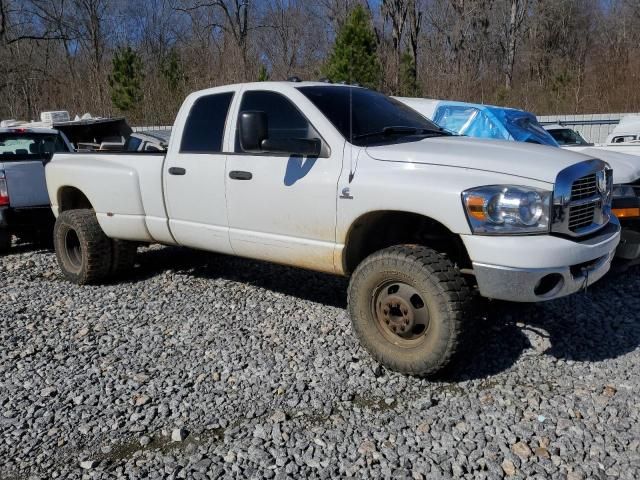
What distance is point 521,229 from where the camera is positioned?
3588 millimetres

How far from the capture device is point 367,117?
15.6 ft

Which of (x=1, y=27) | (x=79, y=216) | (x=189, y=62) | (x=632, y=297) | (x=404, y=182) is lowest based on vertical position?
(x=632, y=297)

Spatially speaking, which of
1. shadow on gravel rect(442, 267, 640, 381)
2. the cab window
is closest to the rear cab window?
the cab window

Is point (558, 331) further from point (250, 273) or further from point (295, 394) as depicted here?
point (250, 273)

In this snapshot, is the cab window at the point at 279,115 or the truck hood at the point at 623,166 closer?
the cab window at the point at 279,115

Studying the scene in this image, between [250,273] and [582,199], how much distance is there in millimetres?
3782

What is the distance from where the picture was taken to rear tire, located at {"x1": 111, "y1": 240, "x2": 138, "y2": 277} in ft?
20.9

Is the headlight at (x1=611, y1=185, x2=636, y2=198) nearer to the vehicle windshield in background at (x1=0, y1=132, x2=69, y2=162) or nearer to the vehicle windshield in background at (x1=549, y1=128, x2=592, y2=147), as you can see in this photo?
the vehicle windshield in background at (x1=549, y1=128, x2=592, y2=147)

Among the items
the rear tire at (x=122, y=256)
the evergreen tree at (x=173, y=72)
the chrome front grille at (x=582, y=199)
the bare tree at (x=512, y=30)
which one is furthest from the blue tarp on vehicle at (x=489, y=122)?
the bare tree at (x=512, y=30)

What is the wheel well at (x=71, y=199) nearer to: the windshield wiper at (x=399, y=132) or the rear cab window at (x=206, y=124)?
the rear cab window at (x=206, y=124)

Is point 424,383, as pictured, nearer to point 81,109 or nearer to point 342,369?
point 342,369

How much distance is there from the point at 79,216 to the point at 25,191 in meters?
1.98

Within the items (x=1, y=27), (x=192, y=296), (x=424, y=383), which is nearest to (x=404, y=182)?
(x=424, y=383)

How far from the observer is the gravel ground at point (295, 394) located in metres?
3.19
